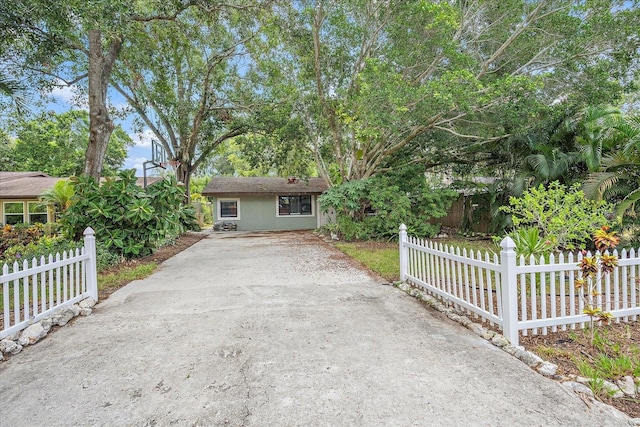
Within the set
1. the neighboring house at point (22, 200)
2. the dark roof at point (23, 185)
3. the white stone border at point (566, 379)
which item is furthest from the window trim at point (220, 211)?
the white stone border at point (566, 379)

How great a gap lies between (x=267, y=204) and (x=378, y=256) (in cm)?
1098

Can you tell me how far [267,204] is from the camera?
17812 millimetres

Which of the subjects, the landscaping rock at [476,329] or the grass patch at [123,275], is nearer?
the landscaping rock at [476,329]

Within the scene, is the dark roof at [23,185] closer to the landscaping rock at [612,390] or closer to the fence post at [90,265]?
the fence post at [90,265]

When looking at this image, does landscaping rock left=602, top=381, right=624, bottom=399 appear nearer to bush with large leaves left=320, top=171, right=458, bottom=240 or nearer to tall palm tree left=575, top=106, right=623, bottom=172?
tall palm tree left=575, top=106, right=623, bottom=172

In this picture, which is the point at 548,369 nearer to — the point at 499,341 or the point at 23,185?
the point at 499,341

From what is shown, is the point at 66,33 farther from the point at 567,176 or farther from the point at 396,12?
the point at 567,176

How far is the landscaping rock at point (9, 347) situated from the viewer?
2.96 m

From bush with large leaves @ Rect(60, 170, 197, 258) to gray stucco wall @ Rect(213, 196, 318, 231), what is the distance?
10.1 metres

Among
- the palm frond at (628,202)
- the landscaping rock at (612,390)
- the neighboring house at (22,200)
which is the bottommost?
the landscaping rock at (612,390)

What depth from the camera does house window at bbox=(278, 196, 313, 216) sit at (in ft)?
59.0

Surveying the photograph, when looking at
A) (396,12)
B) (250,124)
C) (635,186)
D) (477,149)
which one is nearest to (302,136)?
(250,124)

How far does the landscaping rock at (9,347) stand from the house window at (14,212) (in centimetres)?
1707

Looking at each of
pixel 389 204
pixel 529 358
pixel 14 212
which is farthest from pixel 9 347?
pixel 14 212
